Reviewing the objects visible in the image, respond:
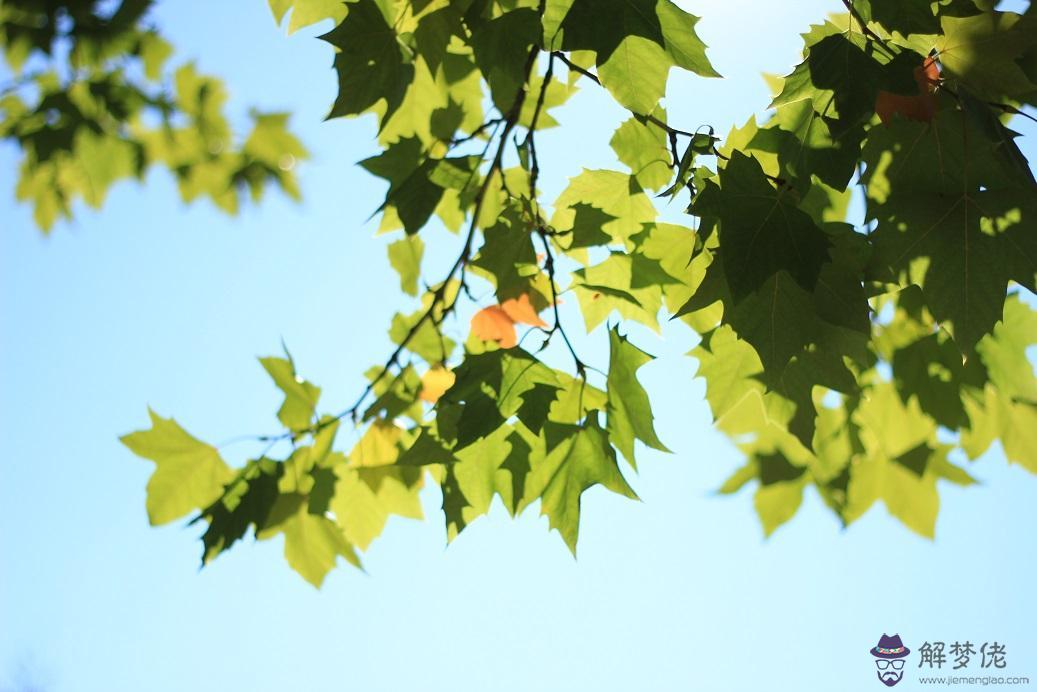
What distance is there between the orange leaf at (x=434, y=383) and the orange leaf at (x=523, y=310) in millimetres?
208

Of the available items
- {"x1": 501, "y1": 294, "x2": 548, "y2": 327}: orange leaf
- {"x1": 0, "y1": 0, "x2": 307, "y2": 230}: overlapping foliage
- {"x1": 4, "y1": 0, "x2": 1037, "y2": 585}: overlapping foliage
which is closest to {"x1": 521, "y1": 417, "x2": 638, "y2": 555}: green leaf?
{"x1": 4, "y1": 0, "x2": 1037, "y2": 585}: overlapping foliage

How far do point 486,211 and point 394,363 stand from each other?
0.32m

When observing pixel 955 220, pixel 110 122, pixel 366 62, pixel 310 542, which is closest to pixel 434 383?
pixel 310 542

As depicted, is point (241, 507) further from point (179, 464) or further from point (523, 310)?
point (523, 310)

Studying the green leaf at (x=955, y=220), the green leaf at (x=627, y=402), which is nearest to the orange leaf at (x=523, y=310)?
the green leaf at (x=627, y=402)

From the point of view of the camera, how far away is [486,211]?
139 centimetres

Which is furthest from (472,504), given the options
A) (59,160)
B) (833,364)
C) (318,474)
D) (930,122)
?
(59,160)

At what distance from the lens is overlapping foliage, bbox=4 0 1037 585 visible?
880 millimetres

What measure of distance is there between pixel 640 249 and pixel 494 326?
0.29 metres

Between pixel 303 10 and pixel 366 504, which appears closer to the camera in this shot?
pixel 303 10

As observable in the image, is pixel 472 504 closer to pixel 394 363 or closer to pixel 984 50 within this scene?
pixel 394 363

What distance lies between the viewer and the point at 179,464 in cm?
134

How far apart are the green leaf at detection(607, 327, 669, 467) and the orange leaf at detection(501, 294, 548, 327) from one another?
0.56ft

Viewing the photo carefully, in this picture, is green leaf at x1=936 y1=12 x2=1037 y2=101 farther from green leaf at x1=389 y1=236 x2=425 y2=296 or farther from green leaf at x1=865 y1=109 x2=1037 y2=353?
green leaf at x1=389 y1=236 x2=425 y2=296
